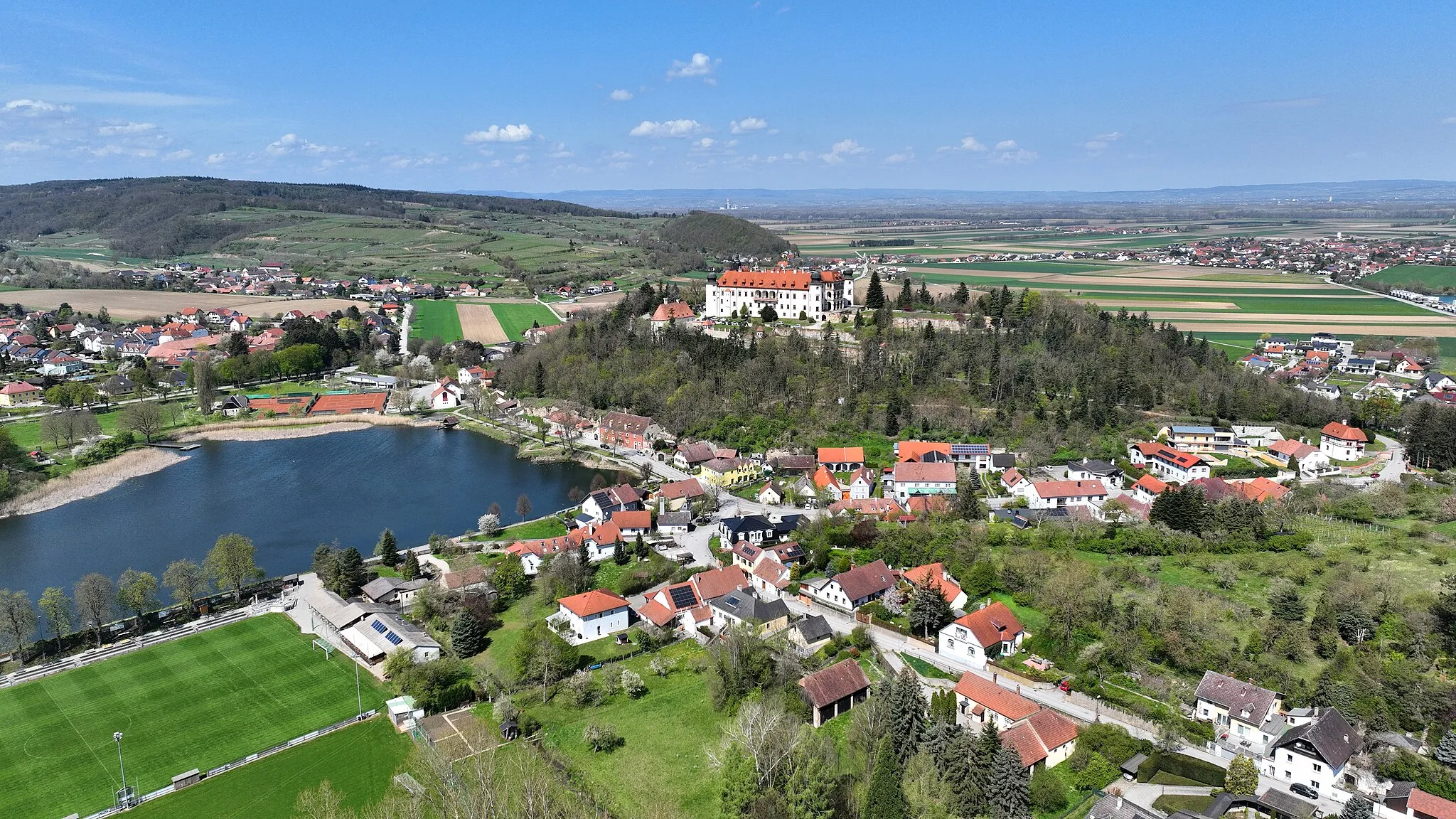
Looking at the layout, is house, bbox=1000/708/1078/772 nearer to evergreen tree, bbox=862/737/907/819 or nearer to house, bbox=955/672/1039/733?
house, bbox=955/672/1039/733

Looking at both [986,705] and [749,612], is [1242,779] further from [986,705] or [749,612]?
[749,612]

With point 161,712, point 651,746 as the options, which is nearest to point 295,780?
point 161,712

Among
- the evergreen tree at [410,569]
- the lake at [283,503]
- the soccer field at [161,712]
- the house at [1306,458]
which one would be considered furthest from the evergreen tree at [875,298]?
the soccer field at [161,712]

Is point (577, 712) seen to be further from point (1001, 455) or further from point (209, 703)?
point (1001, 455)

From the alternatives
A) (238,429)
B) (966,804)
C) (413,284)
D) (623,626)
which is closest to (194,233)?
(413,284)

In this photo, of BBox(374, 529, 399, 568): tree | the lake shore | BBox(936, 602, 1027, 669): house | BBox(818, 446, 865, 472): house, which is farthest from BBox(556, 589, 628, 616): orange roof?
Answer: the lake shore

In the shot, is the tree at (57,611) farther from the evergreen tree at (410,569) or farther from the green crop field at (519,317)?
the green crop field at (519,317)

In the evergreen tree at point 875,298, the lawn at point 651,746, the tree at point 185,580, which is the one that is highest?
the evergreen tree at point 875,298
